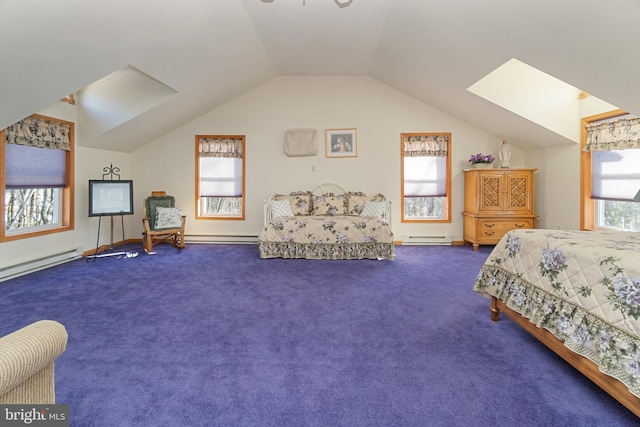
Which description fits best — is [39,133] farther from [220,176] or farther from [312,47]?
[312,47]

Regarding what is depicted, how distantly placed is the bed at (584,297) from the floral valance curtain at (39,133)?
206 inches

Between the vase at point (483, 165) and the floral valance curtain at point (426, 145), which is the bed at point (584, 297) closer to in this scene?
the vase at point (483, 165)

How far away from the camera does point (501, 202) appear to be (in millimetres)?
4988

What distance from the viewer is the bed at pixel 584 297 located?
132 centimetres

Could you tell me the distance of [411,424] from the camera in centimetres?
137

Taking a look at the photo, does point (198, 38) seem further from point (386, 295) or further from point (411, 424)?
point (411, 424)

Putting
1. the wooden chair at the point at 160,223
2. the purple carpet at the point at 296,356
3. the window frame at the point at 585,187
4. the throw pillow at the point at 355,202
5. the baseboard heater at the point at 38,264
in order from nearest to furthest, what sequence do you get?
the purple carpet at the point at 296,356, the baseboard heater at the point at 38,264, the window frame at the point at 585,187, the wooden chair at the point at 160,223, the throw pillow at the point at 355,202

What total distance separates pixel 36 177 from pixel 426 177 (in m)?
5.84

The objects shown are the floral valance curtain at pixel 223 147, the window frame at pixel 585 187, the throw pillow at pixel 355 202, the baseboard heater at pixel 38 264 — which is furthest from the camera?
the floral valance curtain at pixel 223 147

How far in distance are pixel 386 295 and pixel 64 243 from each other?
174 inches

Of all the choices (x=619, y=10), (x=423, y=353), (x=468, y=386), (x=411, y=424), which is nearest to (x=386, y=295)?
(x=423, y=353)

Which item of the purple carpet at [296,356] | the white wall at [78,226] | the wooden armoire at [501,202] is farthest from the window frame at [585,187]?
the white wall at [78,226]

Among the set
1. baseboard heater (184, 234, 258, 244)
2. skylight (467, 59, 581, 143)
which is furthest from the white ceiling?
baseboard heater (184, 234, 258, 244)

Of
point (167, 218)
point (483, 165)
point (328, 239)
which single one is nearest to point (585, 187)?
point (483, 165)
